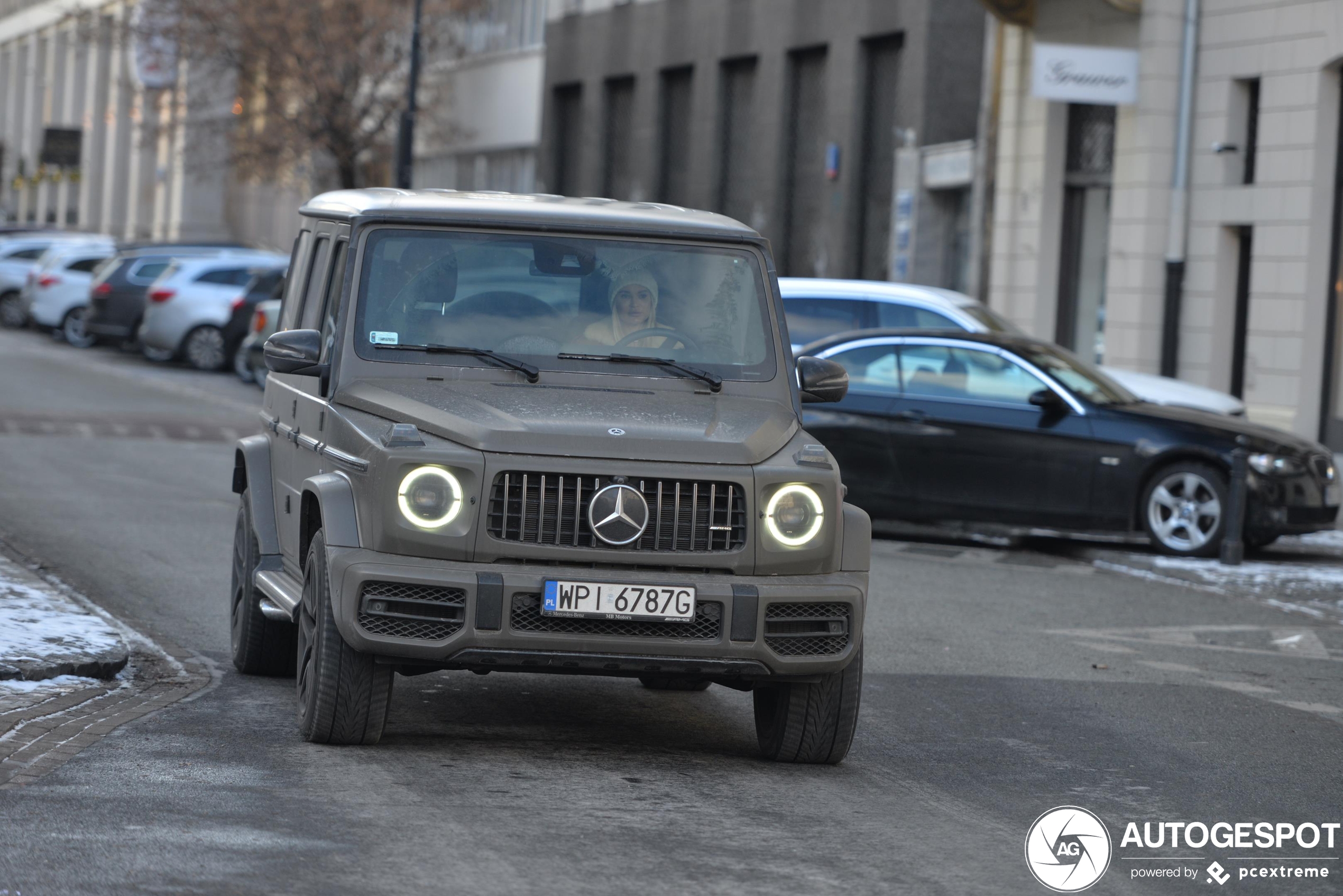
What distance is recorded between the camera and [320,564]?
7.05 meters

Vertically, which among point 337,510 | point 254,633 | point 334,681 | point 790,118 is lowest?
point 254,633

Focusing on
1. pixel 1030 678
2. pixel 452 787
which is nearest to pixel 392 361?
pixel 452 787

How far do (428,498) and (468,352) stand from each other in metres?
0.90

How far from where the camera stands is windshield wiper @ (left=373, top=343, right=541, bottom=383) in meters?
7.47

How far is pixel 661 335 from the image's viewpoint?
7.70m

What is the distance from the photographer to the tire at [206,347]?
31906 millimetres

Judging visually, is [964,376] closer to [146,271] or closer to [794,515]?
[794,515]

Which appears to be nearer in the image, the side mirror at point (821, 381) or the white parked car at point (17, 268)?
the side mirror at point (821, 381)

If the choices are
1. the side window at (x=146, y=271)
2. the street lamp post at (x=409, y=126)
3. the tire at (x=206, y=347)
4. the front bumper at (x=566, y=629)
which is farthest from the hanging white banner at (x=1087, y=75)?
the front bumper at (x=566, y=629)

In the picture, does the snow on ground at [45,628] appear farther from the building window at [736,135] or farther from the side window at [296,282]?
the building window at [736,135]

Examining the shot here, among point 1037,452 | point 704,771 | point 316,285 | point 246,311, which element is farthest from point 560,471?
point 246,311

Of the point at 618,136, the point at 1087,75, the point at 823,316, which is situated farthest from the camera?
the point at 618,136

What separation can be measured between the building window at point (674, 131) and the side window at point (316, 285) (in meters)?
30.2

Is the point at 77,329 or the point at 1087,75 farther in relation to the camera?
the point at 77,329
